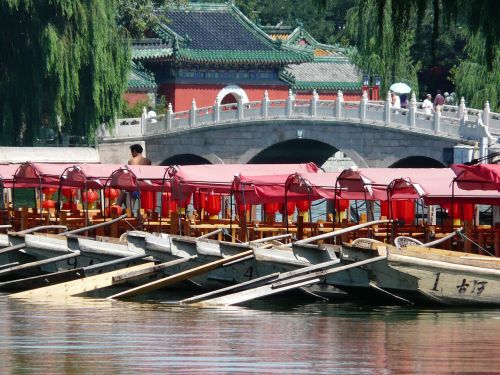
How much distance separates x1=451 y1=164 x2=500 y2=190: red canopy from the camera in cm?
2227

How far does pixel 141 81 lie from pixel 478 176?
35024mm

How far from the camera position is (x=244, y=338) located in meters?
17.6

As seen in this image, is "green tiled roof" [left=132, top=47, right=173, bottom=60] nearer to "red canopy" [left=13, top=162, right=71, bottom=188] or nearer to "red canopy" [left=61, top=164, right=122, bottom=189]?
"red canopy" [left=13, top=162, right=71, bottom=188]

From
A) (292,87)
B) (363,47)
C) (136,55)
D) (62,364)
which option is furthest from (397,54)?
(292,87)

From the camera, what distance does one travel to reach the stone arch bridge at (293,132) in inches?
1977

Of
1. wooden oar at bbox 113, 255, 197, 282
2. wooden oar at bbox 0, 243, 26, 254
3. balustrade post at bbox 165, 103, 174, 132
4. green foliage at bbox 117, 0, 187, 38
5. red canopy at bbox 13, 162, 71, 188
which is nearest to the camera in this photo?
wooden oar at bbox 113, 255, 197, 282

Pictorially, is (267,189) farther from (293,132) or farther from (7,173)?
(293,132)

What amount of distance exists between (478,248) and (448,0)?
7.77 m

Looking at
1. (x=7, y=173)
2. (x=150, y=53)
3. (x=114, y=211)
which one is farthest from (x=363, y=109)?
(x=114, y=211)

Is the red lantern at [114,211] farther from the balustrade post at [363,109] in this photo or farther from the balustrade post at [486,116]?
the balustrade post at [363,109]

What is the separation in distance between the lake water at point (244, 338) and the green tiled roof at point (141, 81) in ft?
113

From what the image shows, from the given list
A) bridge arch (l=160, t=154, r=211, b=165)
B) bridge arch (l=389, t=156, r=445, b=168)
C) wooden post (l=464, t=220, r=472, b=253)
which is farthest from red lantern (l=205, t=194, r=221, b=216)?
bridge arch (l=160, t=154, r=211, b=165)

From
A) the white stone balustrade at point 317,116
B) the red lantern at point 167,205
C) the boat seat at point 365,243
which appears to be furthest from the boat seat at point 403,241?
the white stone balustrade at point 317,116

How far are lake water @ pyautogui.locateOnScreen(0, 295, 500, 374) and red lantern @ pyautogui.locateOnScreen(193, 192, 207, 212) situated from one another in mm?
6200
